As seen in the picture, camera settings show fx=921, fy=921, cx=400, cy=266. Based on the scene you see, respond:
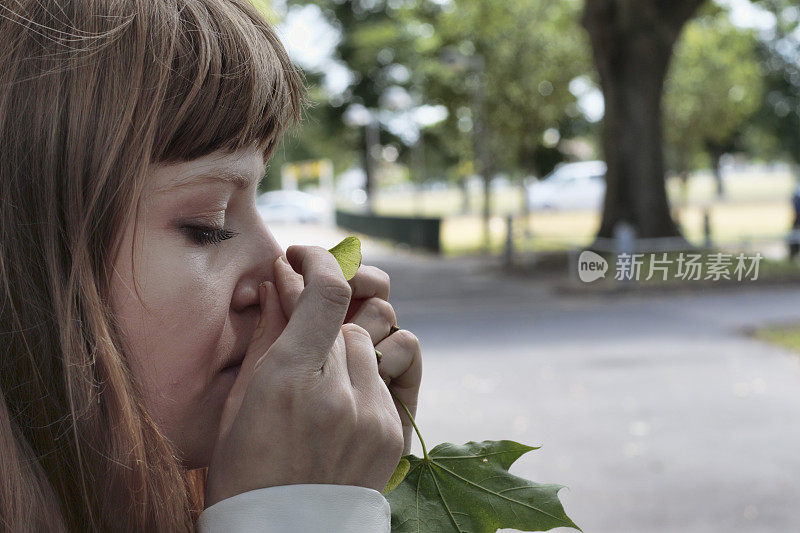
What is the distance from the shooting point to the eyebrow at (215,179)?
1.00m

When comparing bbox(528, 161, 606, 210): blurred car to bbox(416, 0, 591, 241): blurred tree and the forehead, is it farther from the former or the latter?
the forehead

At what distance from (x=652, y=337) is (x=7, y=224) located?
9.05 metres

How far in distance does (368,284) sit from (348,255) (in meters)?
0.05

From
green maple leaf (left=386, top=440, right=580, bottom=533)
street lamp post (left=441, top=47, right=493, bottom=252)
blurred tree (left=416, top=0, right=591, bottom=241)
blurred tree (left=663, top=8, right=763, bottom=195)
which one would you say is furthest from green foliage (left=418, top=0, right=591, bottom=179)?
green maple leaf (left=386, top=440, right=580, bottom=533)

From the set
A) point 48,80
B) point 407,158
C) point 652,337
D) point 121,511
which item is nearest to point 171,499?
point 121,511

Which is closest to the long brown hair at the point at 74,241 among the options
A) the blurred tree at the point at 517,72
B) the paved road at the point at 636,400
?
the paved road at the point at 636,400

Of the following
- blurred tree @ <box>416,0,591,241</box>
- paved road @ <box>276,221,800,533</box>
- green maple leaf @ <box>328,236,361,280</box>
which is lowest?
paved road @ <box>276,221,800,533</box>

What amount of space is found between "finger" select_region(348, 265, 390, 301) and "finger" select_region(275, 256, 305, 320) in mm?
155

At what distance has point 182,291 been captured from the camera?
3.27 ft

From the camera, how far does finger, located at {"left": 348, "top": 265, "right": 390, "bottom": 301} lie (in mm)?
1208

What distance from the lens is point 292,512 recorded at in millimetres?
925

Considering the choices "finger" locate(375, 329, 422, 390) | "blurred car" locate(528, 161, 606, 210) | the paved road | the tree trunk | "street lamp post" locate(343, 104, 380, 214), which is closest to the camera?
"finger" locate(375, 329, 422, 390)

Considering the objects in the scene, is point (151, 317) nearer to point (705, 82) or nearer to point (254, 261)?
point (254, 261)

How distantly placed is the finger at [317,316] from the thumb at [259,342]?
39 millimetres
